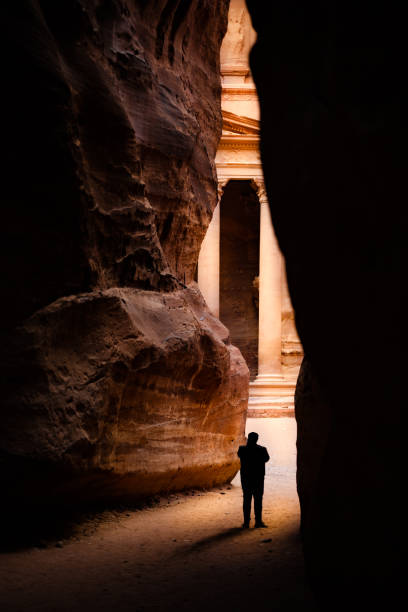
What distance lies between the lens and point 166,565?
514 centimetres

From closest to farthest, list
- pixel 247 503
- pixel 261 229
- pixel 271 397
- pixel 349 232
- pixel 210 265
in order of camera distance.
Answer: pixel 349 232 → pixel 247 503 → pixel 271 397 → pixel 210 265 → pixel 261 229

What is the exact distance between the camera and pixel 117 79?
6.88 meters

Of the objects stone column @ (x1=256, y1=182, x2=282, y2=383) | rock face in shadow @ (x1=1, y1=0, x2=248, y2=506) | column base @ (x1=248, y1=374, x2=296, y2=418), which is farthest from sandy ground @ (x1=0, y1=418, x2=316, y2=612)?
stone column @ (x1=256, y1=182, x2=282, y2=383)

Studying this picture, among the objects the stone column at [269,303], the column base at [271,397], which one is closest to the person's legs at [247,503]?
the column base at [271,397]

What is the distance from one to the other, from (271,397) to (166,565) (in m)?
16.8

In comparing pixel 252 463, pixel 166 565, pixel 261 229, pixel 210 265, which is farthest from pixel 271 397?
pixel 166 565

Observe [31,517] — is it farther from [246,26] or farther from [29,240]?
[246,26]

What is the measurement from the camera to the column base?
20.2 m

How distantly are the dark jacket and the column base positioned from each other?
13933 millimetres

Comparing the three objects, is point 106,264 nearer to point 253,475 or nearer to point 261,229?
point 253,475

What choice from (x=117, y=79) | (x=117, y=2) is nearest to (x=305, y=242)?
(x=117, y=79)

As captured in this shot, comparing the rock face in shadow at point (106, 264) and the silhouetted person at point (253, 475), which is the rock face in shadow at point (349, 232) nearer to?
the silhouetted person at point (253, 475)

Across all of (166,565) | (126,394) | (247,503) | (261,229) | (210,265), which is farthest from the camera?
(261,229)

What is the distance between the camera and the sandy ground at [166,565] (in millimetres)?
4305
